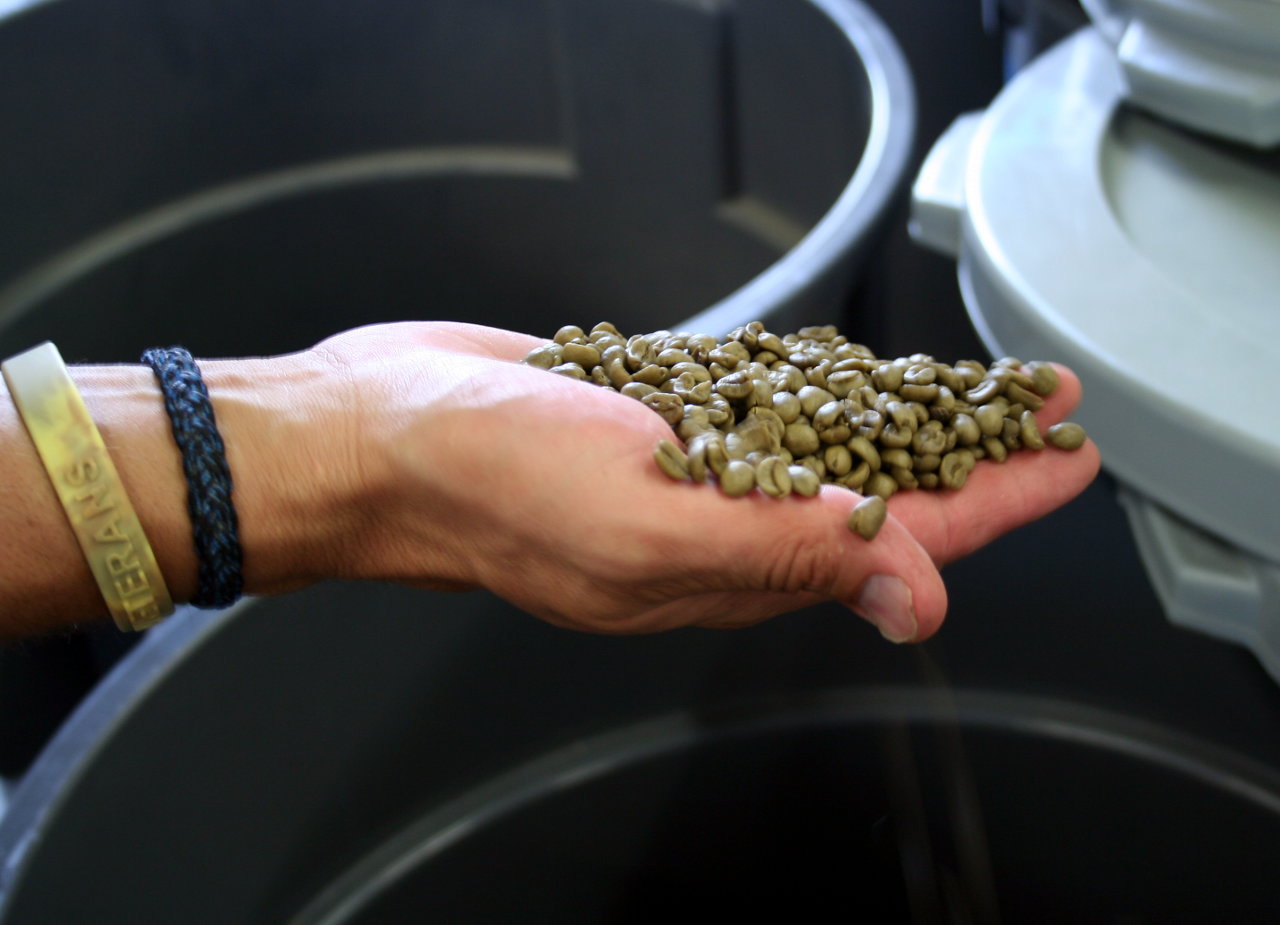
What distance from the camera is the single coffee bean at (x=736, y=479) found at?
1.69ft

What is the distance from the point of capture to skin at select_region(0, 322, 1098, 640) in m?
0.52

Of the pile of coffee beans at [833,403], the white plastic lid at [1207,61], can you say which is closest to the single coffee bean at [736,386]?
the pile of coffee beans at [833,403]

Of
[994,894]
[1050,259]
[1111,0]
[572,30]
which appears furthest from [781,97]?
[994,894]

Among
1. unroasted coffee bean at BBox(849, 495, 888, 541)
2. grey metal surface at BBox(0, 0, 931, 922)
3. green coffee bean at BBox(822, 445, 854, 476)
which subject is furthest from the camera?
grey metal surface at BBox(0, 0, 931, 922)

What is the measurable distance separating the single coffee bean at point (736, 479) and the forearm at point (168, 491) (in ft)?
0.70

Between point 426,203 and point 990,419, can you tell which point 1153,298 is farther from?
point 426,203

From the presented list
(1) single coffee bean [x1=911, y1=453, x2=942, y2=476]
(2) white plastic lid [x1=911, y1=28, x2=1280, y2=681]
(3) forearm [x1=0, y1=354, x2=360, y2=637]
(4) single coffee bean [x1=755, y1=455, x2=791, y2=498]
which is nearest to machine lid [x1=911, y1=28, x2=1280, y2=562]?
(2) white plastic lid [x1=911, y1=28, x2=1280, y2=681]

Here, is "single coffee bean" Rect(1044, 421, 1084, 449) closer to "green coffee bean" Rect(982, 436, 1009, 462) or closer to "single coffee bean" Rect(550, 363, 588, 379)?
"green coffee bean" Rect(982, 436, 1009, 462)

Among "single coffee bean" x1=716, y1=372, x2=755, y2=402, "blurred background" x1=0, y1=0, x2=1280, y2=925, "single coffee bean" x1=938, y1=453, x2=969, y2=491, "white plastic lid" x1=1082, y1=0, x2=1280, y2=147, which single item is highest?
"white plastic lid" x1=1082, y1=0, x2=1280, y2=147

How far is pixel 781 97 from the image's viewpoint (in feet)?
3.93

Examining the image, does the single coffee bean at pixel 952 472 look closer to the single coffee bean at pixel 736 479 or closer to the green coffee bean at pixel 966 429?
the green coffee bean at pixel 966 429

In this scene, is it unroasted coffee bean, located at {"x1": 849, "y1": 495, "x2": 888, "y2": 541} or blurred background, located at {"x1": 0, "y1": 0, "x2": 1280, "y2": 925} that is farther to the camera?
blurred background, located at {"x1": 0, "y1": 0, "x2": 1280, "y2": 925}

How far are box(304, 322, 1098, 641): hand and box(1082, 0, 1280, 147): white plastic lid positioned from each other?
21cm

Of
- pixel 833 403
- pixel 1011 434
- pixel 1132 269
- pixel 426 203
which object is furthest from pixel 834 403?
pixel 426 203
